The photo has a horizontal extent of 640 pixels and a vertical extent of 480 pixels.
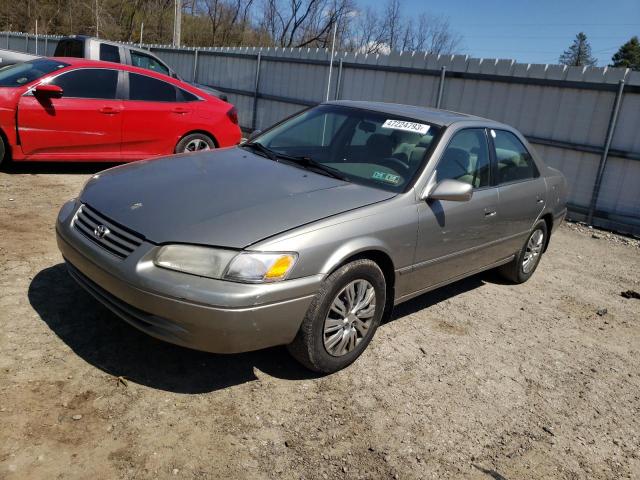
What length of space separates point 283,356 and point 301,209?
38.7 inches

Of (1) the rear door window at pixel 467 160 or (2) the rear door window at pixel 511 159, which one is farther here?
(2) the rear door window at pixel 511 159

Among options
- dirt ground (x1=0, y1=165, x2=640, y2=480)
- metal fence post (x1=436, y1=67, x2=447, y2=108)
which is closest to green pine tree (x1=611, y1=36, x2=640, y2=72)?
metal fence post (x1=436, y1=67, x2=447, y2=108)

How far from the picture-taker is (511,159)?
5012 millimetres

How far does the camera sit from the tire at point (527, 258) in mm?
5430

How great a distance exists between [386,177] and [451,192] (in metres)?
0.45

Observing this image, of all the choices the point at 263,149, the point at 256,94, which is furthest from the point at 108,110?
the point at 256,94

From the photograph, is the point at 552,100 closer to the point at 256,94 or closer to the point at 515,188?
the point at 515,188

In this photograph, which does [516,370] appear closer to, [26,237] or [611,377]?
[611,377]

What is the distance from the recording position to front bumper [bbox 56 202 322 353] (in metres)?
2.77

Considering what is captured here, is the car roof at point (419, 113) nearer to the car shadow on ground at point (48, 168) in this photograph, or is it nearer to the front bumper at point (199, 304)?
the front bumper at point (199, 304)

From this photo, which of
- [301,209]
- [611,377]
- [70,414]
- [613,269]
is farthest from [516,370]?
[613,269]

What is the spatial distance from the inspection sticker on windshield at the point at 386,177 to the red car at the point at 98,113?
15.3 ft

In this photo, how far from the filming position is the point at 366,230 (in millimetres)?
3338

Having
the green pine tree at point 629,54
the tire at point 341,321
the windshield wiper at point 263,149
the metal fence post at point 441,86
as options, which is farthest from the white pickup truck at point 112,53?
the green pine tree at point 629,54
